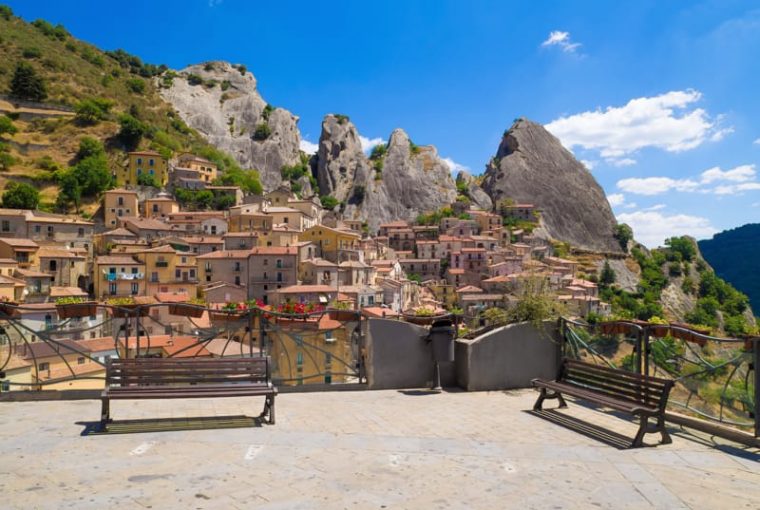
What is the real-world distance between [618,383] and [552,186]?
434ft

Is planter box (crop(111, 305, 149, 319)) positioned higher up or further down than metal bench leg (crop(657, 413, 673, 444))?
higher up

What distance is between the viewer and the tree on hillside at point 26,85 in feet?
295

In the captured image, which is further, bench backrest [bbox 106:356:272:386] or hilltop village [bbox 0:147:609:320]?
hilltop village [bbox 0:147:609:320]

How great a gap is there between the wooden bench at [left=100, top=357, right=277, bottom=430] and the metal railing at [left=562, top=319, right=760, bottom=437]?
16.8 feet

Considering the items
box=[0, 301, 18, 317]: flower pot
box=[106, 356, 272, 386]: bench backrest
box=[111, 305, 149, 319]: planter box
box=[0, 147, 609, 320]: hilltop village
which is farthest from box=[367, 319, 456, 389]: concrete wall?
box=[0, 147, 609, 320]: hilltop village

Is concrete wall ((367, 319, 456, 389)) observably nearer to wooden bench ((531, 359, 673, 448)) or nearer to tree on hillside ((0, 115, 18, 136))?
wooden bench ((531, 359, 673, 448))

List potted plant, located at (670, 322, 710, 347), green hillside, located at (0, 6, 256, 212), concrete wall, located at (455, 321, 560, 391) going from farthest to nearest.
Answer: green hillside, located at (0, 6, 256, 212), concrete wall, located at (455, 321, 560, 391), potted plant, located at (670, 322, 710, 347)

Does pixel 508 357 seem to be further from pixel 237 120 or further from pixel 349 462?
pixel 237 120

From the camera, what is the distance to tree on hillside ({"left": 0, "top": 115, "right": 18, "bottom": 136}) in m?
78.8

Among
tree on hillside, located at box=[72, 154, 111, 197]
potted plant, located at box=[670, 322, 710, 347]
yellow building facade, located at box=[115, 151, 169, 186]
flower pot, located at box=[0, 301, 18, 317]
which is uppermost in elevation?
yellow building facade, located at box=[115, 151, 169, 186]

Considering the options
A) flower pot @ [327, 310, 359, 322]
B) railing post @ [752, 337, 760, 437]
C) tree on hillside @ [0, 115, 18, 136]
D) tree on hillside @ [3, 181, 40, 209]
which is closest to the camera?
railing post @ [752, 337, 760, 437]

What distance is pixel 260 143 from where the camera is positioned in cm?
12875

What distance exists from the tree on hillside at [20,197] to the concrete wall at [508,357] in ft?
237

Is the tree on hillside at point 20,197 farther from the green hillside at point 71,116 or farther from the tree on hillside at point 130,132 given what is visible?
the tree on hillside at point 130,132
